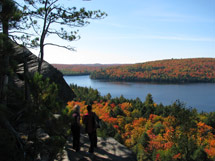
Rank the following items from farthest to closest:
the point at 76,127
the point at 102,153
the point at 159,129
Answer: the point at 159,129, the point at 102,153, the point at 76,127

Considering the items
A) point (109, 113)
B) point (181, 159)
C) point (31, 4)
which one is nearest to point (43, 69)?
point (31, 4)

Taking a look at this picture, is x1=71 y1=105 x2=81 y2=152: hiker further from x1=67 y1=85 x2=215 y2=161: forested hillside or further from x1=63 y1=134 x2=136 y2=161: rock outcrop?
x1=67 y1=85 x2=215 y2=161: forested hillside

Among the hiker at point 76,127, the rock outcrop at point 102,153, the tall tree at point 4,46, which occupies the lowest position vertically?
the rock outcrop at point 102,153

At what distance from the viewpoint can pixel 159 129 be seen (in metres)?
52.5

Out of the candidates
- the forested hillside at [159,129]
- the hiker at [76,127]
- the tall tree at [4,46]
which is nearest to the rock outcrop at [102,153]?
the hiker at [76,127]

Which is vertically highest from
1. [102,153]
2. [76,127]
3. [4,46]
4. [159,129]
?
[4,46]

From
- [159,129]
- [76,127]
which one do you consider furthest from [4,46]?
[159,129]

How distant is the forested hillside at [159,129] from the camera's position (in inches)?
1238

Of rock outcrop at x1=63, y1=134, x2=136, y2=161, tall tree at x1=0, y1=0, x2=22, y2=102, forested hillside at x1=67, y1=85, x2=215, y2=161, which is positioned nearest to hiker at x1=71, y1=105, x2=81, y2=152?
rock outcrop at x1=63, y1=134, x2=136, y2=161

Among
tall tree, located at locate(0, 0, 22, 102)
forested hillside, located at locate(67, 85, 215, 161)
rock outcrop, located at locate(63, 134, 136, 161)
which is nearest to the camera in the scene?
tall tree, located at locate(0, 0, 22, 102)

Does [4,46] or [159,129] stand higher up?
[4,46]

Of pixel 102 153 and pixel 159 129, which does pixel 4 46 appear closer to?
pixel 102 153

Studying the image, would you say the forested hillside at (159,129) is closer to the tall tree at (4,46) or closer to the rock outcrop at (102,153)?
the rock outcrop at (102,153)

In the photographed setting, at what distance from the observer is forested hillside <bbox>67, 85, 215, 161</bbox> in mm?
31455
